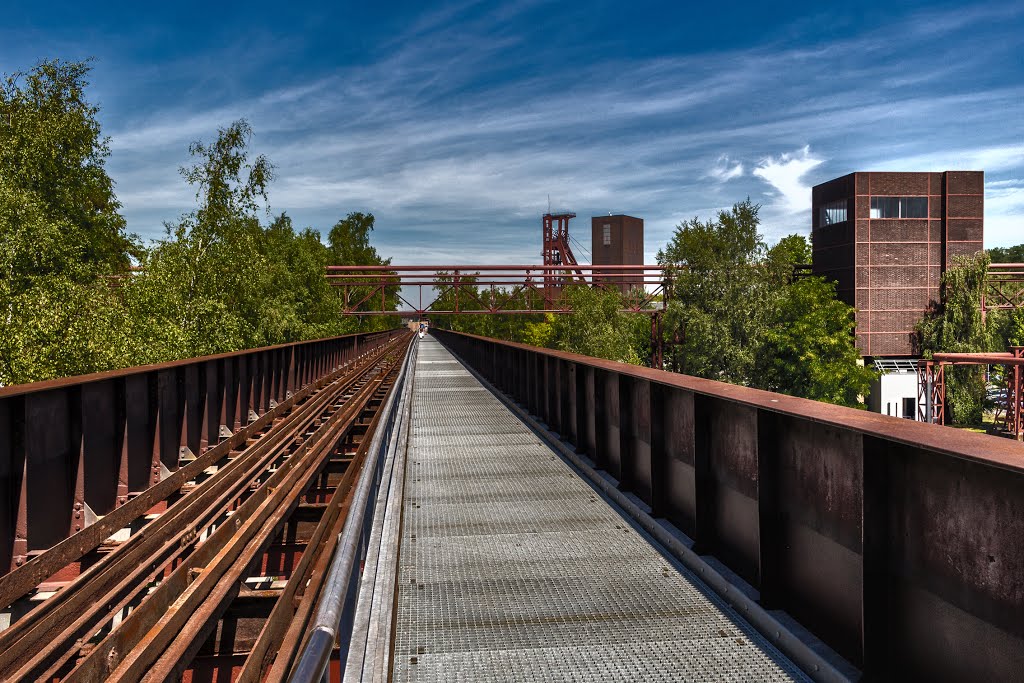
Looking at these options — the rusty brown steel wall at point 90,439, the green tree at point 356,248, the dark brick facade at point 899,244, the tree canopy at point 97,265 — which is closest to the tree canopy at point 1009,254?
the dark brick facade at point 899,244

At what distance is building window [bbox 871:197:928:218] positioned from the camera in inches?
2366

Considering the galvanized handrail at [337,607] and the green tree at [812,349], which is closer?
the galvanized handrail at [337,607]

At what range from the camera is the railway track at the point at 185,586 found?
444cm

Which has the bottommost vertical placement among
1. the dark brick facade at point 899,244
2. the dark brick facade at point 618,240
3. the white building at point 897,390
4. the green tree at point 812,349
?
the white building at point 897,390

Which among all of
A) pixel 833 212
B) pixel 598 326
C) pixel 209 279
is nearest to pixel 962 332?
pixel 833 212

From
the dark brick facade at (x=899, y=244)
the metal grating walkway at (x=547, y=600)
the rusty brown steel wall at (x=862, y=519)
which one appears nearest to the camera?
the rusty brown steel wall at (x=862, y=519)

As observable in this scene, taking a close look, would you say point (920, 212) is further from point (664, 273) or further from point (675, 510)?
point (675, 510)

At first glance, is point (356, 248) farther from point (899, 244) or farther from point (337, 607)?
point (337, 607)

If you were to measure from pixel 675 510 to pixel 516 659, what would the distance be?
279 centimetres

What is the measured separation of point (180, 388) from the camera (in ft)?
37.5

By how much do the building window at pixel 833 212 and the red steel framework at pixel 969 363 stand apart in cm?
1430

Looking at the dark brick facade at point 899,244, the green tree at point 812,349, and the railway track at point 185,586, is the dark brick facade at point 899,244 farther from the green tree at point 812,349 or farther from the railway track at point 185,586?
the railway track at point 185,586

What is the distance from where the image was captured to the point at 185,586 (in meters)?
5.71

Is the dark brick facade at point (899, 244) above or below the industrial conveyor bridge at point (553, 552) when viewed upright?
above
